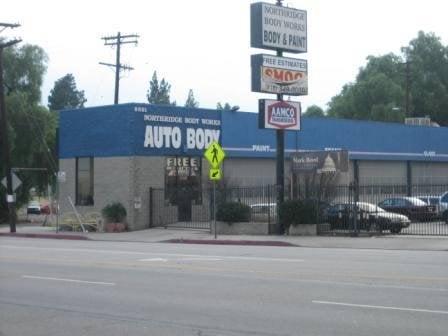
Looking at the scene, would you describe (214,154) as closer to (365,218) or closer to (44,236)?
(365,218)

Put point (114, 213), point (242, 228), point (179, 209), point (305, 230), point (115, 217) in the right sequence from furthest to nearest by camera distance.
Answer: point (179, 209)
point (115, 217)
point (114, 213)
point (242, 228)
point (305, 230)

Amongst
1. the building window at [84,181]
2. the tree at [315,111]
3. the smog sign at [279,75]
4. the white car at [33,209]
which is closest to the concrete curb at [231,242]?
the smog sign at [279,75]

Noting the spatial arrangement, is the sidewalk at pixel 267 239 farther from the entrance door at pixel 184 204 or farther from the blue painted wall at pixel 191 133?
the blue painted wall at pixel 191 133

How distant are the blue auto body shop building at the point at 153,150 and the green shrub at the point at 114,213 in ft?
0.95

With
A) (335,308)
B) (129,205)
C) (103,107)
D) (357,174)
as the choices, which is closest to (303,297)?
(335,308)

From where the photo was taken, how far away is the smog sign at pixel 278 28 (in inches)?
1292

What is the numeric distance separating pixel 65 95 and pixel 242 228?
128212 mm

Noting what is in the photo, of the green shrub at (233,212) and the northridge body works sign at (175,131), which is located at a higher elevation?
the northridge body works sign at (175,131)

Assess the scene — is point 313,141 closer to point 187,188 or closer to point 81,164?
point 187,188

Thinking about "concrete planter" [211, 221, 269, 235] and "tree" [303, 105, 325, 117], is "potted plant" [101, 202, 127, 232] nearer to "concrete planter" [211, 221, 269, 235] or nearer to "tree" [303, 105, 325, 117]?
"concrete planter" [211, 221, 269, 235]

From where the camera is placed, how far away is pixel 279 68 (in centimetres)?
3366

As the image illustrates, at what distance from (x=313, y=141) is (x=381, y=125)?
7.25 metres

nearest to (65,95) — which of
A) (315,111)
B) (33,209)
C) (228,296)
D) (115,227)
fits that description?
(315,111)

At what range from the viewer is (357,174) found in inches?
1998
